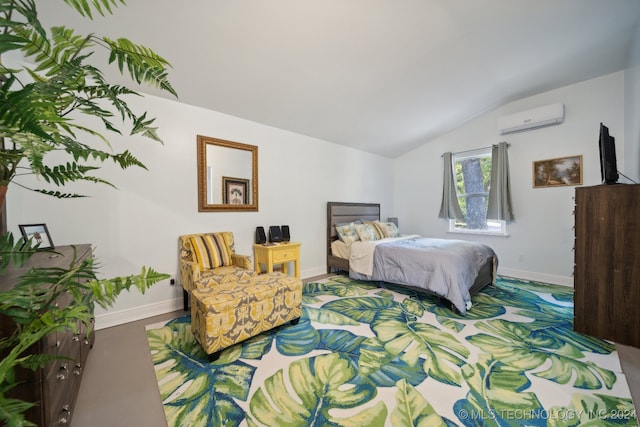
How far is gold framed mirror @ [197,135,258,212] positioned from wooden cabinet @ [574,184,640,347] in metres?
3.53

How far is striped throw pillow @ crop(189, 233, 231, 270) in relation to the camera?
2719 millimetres

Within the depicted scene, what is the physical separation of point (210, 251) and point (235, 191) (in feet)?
2.86

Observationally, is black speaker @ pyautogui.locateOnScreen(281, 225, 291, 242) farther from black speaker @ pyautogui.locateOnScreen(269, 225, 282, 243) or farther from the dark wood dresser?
the dark wood dresser

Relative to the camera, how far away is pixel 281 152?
3762mm

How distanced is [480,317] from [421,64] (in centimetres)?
282

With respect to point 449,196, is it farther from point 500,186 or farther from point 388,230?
point 388,230

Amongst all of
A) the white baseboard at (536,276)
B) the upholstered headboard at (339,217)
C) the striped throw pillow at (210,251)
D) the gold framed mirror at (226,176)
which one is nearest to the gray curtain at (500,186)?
the white baseboard at (536,276)

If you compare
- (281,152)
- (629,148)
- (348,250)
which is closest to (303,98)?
(281,152)

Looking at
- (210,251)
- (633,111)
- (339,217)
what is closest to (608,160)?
(633,111)

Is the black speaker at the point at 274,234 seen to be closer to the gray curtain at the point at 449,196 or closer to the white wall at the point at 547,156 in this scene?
the gray curtain at the point at 449,196

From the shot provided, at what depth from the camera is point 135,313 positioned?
8.45 ft

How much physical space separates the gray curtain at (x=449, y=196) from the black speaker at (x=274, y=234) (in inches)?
129

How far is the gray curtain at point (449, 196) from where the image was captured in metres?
4.72

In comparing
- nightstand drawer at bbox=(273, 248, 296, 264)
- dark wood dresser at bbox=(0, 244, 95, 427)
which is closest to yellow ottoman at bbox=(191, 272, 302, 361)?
dark wood dresser at bbox=(0, 244, 95, 427)
